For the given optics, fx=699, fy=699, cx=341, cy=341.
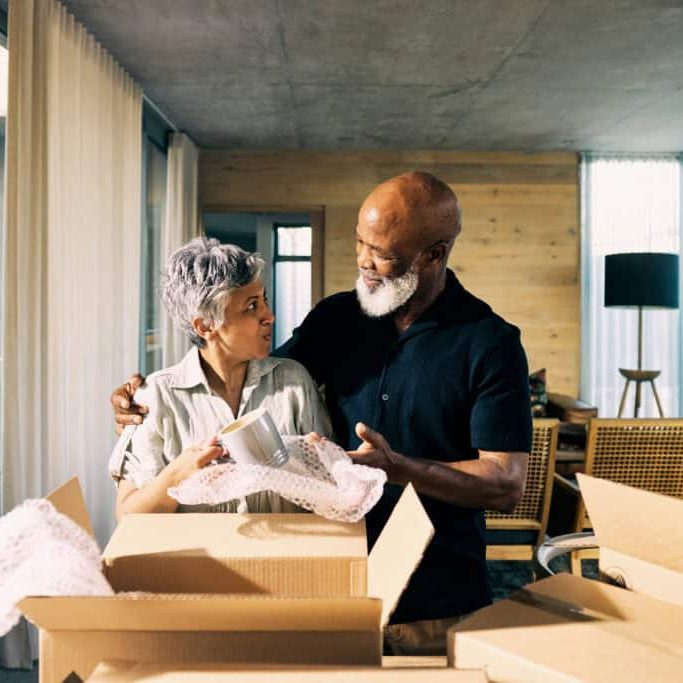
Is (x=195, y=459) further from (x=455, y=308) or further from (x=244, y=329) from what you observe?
(x=455, y=308)

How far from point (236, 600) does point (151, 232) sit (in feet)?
15.9

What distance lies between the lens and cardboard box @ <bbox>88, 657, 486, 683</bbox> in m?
0.61

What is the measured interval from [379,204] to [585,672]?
1.06 meters

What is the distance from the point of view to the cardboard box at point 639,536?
81 centimetres

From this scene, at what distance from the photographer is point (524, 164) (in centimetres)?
630

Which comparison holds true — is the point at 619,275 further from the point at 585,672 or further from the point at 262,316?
the point at 585,672

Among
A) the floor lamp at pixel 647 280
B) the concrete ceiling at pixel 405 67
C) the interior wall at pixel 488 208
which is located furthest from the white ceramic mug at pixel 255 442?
the interior wall at pixel 488 208

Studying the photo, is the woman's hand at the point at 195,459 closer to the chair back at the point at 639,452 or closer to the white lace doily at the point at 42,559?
the white lace doily at the point at 42,559

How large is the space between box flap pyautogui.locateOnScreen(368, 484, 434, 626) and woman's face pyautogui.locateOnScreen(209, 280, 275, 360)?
654 millimetres

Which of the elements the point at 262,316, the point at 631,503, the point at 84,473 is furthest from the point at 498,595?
the point at 631,503

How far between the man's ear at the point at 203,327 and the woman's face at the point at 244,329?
14 millimetres

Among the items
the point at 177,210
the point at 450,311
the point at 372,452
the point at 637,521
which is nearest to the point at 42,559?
the point at 372,452

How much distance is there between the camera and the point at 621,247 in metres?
6.32

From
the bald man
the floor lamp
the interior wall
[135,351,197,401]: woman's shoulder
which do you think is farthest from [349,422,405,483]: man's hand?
the interior wall
